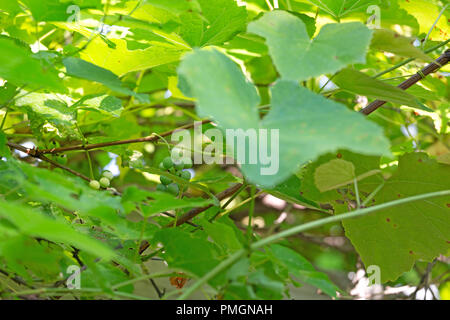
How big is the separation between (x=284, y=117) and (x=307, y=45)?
127mm

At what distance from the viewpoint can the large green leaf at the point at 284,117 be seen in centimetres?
38

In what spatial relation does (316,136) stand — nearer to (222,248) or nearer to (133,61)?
(222,248)

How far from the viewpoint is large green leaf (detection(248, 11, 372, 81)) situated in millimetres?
492

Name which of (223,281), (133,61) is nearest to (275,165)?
(223,281)

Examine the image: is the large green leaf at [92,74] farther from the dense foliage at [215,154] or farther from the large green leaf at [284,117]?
the large green leaf at [284,117]

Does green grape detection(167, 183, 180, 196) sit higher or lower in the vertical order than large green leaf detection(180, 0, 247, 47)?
lower

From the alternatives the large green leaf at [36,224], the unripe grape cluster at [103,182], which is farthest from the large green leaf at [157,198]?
the unripe grape cluster at [103,182]

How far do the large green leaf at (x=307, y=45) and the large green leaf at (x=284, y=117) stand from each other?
3 centimetres

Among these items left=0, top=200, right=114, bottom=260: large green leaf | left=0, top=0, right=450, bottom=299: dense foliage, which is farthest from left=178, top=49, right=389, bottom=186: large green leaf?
left=0, top=200, right=114, bottom=260: large green leaf

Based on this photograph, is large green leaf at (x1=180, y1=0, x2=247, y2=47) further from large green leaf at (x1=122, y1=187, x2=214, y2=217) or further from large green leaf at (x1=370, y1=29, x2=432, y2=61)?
large green leaf at (x1=122, y1=187, x2=214, y2=217)

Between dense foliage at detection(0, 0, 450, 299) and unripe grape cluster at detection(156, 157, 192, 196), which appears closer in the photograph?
dense foliage at detection(0, 0, 450, 299)
